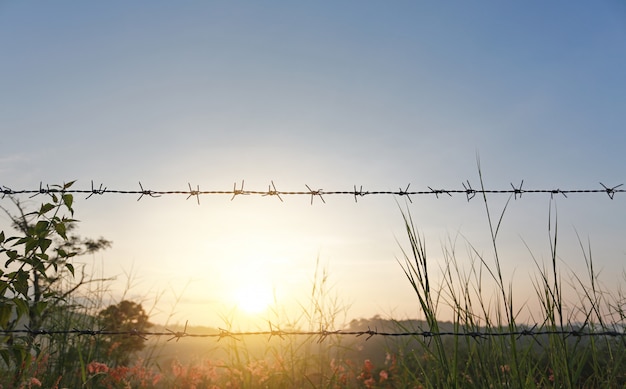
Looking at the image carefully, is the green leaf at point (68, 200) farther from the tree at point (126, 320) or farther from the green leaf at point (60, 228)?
the tree at point (126, 320)

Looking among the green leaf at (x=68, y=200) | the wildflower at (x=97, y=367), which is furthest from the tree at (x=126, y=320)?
the green leaf at (x=68, y=200)

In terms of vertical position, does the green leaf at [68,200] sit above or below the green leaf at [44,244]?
above

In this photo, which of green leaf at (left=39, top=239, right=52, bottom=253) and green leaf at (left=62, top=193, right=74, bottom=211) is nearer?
green leaf at (left=39, top=239, right=52, bottom=253)

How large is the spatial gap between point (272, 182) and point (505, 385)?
5.64 ft

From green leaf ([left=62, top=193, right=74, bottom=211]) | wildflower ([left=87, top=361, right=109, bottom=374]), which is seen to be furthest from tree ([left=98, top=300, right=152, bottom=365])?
green leaf ([left=62, top=193, right=74, bottom=211])

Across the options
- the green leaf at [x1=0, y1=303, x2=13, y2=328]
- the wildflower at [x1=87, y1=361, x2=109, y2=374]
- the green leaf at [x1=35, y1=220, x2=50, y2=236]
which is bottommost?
the wildflower at [x1=87, y1=361, x2=109, y2=374]

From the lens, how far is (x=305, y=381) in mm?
4438

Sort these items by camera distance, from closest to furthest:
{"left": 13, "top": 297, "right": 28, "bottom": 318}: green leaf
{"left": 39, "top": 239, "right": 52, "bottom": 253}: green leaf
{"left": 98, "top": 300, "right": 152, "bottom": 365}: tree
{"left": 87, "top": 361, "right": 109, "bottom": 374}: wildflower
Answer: {"left": 13, "top": 297, "right": 28, "bottom": 318}: green leaf, {"left": 39, "top": 239, "right": 52, "bottom": 253}: green leaf, {"left": 87, "top": 361, "right": 109, "bottom": 374}: wildflower, {"left": 98, "top": 300, "right": 152, "bottom": 365}: tree

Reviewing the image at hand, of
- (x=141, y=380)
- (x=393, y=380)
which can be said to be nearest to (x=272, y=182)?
(x=141, y=380)

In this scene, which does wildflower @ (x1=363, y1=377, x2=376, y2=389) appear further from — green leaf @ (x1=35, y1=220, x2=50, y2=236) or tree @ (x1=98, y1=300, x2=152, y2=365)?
green leaf @ (x1=35, y1=220, x2=50, y2=236)

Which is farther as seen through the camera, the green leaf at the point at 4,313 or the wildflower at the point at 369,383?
the wildflower at the point at 369,383

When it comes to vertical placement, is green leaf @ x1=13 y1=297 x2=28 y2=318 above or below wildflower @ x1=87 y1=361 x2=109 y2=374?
above

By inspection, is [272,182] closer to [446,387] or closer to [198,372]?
[446,387]

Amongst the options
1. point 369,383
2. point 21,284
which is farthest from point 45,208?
point 369,383
